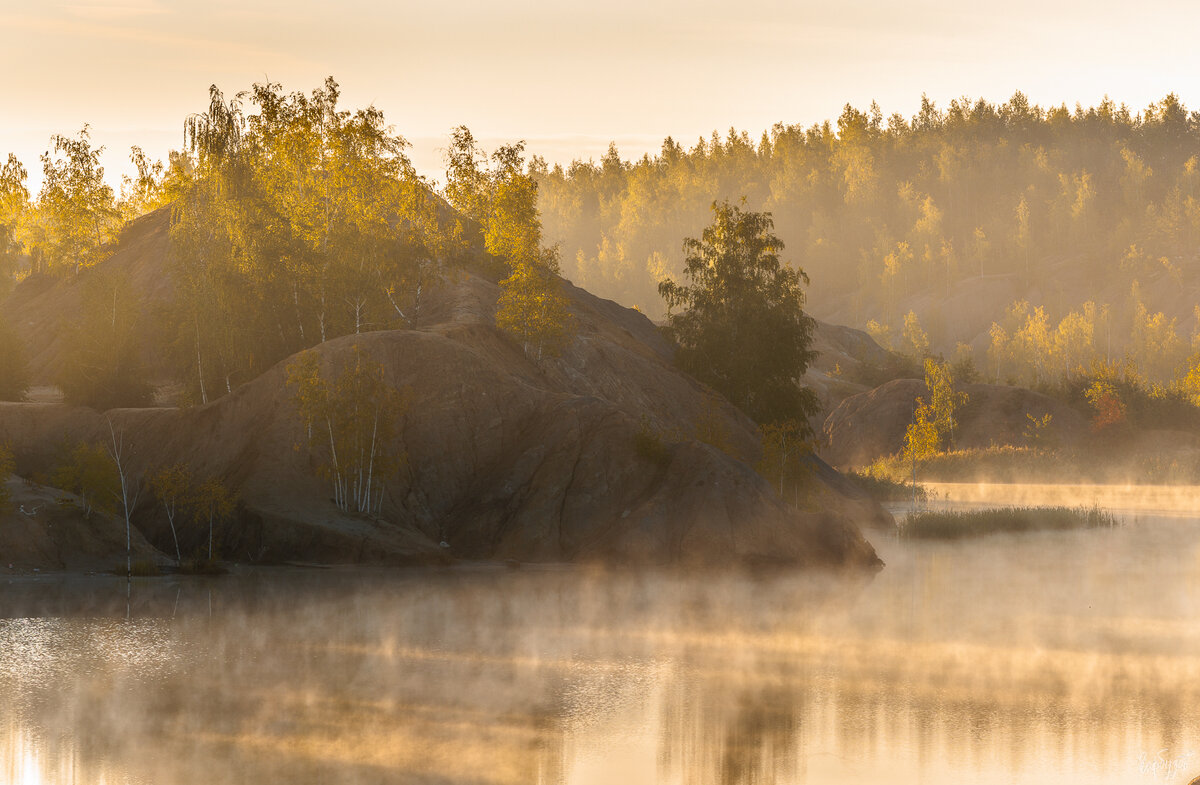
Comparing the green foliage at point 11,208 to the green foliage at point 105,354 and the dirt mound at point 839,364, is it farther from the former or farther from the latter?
the dirt mound at point 839,364

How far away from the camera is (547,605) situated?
44.9 m

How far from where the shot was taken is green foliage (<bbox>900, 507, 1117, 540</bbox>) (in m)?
70.6

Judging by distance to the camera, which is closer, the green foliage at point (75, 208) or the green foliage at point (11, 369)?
the green foliage at point (11, 369)

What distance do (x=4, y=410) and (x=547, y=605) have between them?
134 feet

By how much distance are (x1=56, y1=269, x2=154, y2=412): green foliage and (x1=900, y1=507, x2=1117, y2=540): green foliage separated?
47177 millimetres

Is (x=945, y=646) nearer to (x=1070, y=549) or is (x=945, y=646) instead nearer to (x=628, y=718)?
(x=628, y=718)

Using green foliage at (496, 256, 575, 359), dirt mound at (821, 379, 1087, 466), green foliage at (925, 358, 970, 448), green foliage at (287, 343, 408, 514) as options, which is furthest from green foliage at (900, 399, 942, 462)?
green foliage at (287, 343, 408, 514)

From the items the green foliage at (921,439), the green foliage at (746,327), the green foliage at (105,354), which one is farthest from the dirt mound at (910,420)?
the green foliage at (105,354)

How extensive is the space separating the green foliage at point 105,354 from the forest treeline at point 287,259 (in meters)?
0.09

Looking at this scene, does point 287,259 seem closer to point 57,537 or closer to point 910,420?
point 57,537

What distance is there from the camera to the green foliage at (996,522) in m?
70.6

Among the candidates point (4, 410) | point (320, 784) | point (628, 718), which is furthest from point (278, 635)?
point (4, 410)

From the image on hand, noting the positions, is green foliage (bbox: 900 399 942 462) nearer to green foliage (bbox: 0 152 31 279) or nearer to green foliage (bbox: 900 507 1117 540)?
green foliage (bbox: 900 507 1117 540)

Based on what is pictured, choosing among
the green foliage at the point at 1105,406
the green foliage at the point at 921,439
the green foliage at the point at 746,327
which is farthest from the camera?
the green foliage at the point at 1105,406
